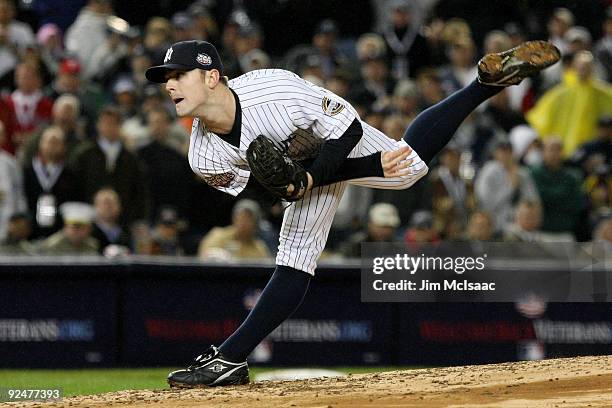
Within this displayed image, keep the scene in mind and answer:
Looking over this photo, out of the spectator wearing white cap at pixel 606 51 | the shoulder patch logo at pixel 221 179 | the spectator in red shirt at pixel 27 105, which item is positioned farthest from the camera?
the spectator wearing white cap at pixel 606 51

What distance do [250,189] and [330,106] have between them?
4.30 m

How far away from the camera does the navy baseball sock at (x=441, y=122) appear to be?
673 centimetres

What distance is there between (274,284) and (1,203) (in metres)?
4.98

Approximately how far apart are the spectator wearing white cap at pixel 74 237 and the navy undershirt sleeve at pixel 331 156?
4627 millimetres

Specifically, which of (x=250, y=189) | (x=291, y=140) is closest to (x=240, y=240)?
(x=250, y=189)

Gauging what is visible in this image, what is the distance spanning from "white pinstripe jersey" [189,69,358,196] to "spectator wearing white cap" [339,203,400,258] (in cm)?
441

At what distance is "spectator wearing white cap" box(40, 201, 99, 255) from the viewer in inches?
410

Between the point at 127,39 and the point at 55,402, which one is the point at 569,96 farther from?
the point at 55,402

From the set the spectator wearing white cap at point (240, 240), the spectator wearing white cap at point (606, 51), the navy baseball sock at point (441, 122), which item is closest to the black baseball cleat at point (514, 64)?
the navy baseball sock at point (441, 122)

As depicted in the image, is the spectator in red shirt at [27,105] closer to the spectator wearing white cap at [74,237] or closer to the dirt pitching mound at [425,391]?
the spectator wearing white cap at [74,237]

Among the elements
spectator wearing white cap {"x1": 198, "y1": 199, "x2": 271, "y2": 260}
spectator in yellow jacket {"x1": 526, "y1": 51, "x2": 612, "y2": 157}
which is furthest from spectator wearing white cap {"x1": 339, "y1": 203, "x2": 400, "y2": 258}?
spectator in yellow jacket {"x1": 526, "y1": 51, "x2": 612, "y2": 157}

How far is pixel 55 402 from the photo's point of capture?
6238mm

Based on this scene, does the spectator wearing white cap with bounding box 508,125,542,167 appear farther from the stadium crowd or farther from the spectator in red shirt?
the spectator in red shirt

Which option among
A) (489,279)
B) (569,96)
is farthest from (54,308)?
(569,96)
